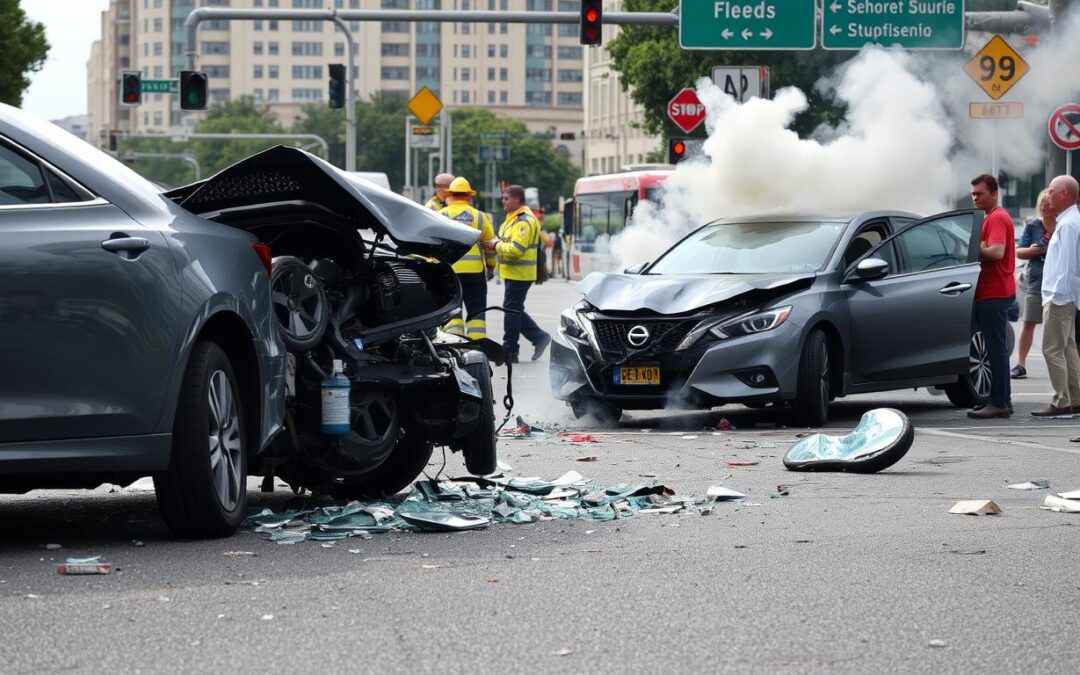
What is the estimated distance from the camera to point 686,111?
29562 millimetres

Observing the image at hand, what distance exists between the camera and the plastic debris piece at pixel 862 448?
33.0 ft

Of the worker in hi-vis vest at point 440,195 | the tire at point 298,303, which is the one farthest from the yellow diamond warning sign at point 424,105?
the tire at point 298,303

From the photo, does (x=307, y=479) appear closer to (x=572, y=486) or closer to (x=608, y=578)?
(x=572, y=486)

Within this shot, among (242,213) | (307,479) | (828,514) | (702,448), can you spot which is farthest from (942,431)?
(242,213)

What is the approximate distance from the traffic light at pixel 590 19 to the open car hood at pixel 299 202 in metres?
18.5

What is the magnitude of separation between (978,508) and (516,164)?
141087 millimetres

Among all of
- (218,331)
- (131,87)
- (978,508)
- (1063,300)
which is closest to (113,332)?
(218,331)

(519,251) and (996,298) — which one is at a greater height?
(519,251)

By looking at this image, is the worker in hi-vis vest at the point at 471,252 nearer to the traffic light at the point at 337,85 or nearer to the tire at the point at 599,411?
the tire at the point at 599,411

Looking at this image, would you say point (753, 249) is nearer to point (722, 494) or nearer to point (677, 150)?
point (722, 494)

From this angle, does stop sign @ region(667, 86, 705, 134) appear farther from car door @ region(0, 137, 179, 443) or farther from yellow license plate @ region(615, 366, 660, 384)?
car door @ region(0, 137, 179, 443)

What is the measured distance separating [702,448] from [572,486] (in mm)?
2675

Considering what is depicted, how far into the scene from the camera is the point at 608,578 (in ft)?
21.2

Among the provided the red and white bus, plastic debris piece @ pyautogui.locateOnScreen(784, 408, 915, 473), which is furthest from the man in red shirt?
the red and white bus
